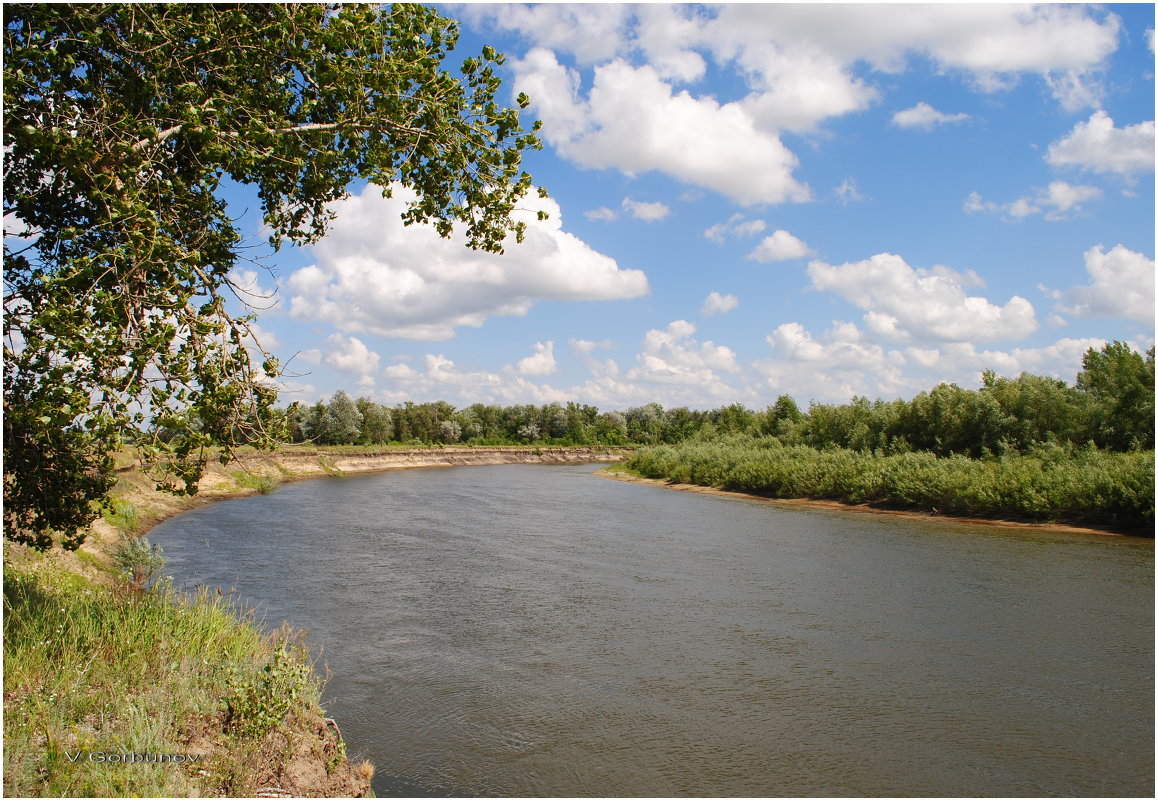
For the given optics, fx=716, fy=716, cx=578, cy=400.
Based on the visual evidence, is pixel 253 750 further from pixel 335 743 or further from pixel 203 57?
pixel 203 57

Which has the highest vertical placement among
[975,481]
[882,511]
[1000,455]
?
[1000,455]

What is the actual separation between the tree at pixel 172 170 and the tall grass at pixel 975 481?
26.6m

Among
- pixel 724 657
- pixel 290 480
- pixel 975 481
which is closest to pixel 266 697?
pixel 724 657

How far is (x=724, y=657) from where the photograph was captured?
1262 cm

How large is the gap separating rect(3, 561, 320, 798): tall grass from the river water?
1.86m

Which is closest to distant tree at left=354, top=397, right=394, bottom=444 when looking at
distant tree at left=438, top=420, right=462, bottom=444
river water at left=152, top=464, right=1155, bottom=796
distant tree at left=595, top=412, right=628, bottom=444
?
distant tree at left=438, top=420, right=462, bottom=444

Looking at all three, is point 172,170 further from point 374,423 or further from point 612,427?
point 612,427

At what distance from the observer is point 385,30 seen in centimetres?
884

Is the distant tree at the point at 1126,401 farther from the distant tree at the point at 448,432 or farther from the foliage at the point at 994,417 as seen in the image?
the distant tree at the point at 448,432

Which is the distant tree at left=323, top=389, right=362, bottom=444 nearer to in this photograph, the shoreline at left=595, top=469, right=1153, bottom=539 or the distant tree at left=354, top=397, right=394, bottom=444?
the distant tree at left=354, top=397, right=394, bottom=444

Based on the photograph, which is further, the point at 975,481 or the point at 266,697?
the point at 975,481

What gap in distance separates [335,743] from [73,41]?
25.9ft

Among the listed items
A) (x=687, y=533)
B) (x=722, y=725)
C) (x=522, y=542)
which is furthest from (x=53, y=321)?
(x=687, y=533)

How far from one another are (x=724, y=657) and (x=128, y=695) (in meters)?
9.13
